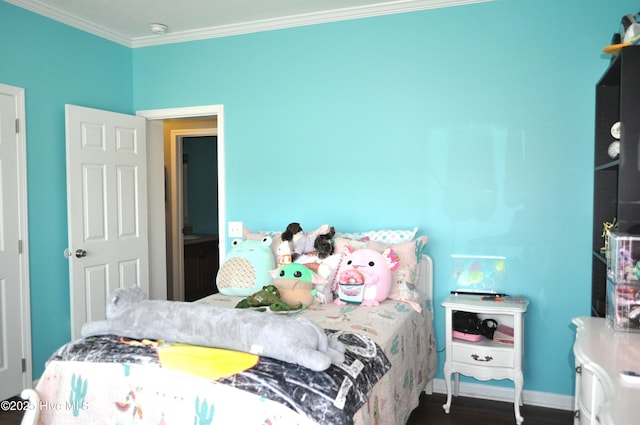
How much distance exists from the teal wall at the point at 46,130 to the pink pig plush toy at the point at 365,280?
208cm

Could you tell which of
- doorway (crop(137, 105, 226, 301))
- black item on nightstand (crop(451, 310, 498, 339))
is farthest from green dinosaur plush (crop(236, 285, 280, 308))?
doorway (crop(137, 105, 226, 301))

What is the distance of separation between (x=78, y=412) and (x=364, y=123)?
95.4 inches

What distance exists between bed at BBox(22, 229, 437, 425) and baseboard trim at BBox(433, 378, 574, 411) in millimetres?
1151

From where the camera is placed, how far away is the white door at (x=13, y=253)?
3.07 metres

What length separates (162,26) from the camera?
12.0 feet

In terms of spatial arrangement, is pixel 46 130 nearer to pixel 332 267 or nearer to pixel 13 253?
pixel 13 253

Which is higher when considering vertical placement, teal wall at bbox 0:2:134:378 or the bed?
teal wall at bbox 0:2:134:378

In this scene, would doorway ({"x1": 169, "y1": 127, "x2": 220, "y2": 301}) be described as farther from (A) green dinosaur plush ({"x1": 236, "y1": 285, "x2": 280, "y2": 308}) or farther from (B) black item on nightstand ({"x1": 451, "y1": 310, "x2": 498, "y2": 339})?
(B) black item on nightstand ({"x1": 451, "y1": 310, "x2": 498, "y2": 339})

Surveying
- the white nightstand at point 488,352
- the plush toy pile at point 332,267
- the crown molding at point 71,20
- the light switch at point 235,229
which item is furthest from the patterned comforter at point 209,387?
the crown molding at point 71,20

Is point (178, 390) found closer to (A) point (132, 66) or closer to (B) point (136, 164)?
(B) point (136, 164)

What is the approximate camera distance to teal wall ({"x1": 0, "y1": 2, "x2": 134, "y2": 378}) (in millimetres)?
3193

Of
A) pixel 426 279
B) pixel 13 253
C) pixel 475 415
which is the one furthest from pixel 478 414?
pixel 13 253

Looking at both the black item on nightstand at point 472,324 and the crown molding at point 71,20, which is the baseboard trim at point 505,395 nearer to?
the black item on nightstand at point 472,324

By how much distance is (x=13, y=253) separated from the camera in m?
3.14
